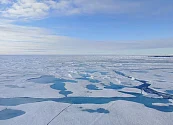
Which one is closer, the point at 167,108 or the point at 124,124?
the point at 124,124

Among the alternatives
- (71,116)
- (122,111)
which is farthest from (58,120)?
(122,111)

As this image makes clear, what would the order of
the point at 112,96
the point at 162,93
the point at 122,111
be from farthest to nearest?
1. the point at 162,93
2. the point at 112,96
3. the point at 122,111

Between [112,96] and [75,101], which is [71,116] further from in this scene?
[112,96]

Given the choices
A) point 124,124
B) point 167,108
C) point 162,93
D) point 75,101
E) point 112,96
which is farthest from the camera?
point 162,93

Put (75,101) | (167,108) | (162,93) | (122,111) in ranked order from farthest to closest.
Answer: (162,93)
(75,101)
(167,108)
(122,111)

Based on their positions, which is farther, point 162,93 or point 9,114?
point 162,93

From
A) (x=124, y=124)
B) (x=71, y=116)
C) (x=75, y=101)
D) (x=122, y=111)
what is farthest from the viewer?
(x=75, y=101)

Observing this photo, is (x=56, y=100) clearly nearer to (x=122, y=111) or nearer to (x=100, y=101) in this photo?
(x=100, y=101)

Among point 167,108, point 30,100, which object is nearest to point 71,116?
point 30,100
